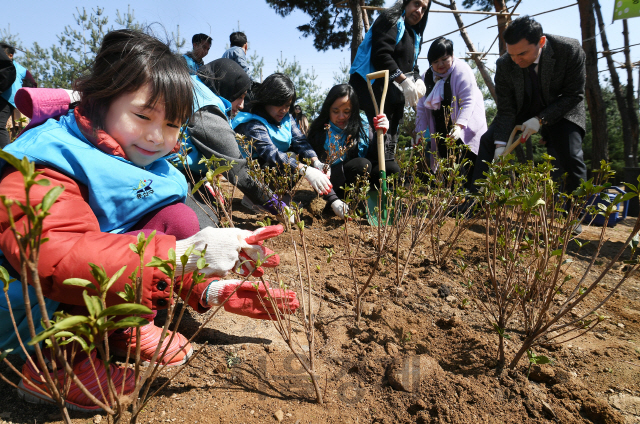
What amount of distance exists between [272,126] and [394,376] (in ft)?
8.82

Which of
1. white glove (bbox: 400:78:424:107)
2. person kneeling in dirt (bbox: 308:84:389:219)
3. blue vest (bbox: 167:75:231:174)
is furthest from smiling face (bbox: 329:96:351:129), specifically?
blue vest (bbox: 167:75:231:174)

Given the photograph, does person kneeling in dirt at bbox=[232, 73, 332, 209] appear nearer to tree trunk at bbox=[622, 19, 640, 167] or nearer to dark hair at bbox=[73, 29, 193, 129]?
dark hair at bbox=[73, 29, 193, 129]

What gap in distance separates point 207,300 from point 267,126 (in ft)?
7.50

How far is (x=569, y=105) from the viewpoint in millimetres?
3695

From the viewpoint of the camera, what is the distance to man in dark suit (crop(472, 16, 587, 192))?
140 inches

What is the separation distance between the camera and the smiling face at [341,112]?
390 centimetres

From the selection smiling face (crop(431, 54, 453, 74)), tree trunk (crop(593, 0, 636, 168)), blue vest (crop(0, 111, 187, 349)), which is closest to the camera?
blue vest (crop(0, 111, 187, 349))

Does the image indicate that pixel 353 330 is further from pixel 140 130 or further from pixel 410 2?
pixel 410 2

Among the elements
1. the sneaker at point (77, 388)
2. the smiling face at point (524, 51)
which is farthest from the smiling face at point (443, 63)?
the sneaker at point (77, 388)

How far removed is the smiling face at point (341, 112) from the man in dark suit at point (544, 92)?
1.49 m

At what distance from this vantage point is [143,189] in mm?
1567

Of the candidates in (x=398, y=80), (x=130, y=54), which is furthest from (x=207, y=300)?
(x=398, y=80)

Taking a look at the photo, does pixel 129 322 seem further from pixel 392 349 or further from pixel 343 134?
pixel 343 134

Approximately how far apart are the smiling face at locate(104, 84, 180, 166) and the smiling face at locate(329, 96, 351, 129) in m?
2.61
